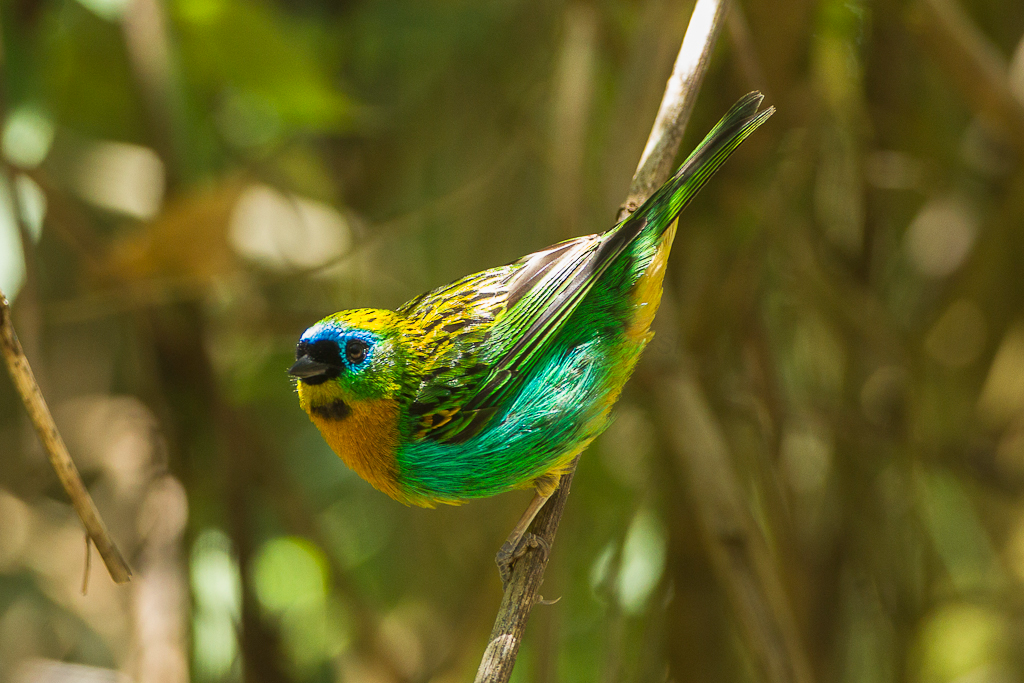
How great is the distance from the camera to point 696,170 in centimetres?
251

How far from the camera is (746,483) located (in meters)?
4.36

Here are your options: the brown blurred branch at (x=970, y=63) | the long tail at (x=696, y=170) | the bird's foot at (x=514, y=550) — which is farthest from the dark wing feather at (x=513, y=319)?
the brown blurred branch at (x=970, y=63)

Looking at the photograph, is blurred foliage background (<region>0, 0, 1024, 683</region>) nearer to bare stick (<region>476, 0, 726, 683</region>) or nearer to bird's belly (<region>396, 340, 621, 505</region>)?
bare stick (<region>476, 0, 726, 683</region>)

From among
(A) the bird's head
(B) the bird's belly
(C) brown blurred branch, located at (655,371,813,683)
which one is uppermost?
(A) the bird's head

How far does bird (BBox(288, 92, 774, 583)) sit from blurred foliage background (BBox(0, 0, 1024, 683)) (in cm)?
82

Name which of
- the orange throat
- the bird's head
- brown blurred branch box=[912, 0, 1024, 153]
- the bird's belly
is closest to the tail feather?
the bird's belly

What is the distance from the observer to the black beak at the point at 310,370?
2484mm

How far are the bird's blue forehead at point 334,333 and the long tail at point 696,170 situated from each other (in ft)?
2.44

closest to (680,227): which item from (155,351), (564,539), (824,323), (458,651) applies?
(824,323)

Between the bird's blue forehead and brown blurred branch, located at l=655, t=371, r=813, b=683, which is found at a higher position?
the bird's blue forehead

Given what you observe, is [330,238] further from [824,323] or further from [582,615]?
[824,323]

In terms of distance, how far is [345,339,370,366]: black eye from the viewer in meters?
2.60

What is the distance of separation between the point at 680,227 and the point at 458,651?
2.19 meters

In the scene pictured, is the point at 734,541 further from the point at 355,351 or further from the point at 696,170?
the point at 355,351
